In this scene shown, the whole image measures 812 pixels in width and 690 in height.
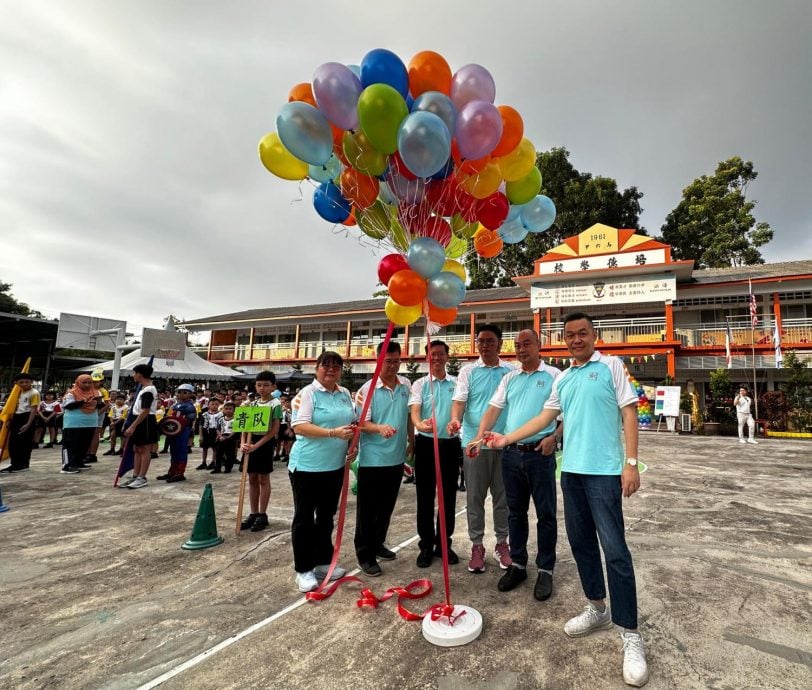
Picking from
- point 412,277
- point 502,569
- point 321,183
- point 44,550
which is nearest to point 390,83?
point 321,183

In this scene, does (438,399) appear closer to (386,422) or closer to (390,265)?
(386,422)

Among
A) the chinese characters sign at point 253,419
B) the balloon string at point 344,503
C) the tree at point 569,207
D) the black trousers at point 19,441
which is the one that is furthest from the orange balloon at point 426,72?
the tree at point 569,207

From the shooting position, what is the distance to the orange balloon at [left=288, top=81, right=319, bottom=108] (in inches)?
126

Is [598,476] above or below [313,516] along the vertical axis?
above

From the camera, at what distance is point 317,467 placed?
307cm

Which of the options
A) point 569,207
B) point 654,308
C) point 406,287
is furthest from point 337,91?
point 569,207

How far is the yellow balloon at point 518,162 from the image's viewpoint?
130 inches

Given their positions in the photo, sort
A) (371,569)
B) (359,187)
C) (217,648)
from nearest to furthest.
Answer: (217,648)
(371,569)
(359,187)

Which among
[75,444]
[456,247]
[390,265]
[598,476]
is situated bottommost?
[75,444]

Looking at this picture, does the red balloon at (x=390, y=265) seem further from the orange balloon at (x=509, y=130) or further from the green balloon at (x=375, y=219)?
the orange balloon at (x=509, y=130)

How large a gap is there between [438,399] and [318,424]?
1033 millimetres

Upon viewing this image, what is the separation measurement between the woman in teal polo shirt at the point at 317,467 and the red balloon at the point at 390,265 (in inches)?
30.8

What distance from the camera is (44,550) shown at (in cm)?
374

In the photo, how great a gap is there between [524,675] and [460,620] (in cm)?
47
